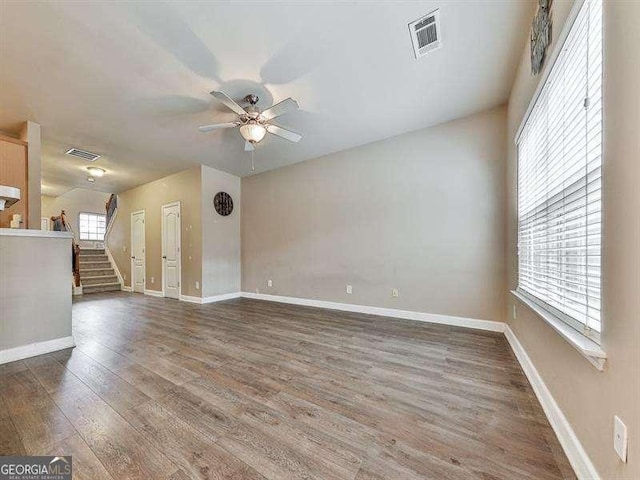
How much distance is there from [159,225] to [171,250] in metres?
0.79

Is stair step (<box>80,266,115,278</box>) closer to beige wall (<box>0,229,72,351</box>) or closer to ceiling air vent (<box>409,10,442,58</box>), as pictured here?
beige wall (<box>0,229,72,351</box>)

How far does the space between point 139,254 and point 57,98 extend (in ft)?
14.8

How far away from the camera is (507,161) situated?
10.2ft

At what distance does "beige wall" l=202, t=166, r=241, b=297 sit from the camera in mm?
5125


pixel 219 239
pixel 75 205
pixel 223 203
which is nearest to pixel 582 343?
pixel 219 239

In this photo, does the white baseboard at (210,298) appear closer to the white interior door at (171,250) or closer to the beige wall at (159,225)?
the beige wall at (159,225)

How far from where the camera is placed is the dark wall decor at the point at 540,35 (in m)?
1.68

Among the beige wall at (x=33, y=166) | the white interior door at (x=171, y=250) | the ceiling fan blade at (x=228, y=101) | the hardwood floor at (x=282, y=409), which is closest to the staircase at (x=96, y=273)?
the white interior door at (x=171, y=250)

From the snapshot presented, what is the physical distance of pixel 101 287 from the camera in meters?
6.52

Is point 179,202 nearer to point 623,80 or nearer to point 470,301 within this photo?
point 470,301

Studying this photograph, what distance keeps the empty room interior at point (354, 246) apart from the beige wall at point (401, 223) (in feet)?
0.10

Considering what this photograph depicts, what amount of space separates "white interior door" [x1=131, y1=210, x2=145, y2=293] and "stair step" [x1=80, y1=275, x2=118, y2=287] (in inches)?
32.8

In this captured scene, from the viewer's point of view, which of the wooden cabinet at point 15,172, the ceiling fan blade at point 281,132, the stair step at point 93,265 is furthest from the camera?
the stair step at point 93,265

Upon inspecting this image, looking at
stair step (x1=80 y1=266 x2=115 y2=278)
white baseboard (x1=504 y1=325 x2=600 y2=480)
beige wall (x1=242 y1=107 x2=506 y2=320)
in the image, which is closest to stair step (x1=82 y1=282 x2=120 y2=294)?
stair step (x1=80 y1=266 x2=115 y2=278)
